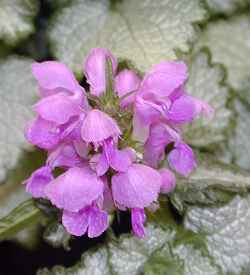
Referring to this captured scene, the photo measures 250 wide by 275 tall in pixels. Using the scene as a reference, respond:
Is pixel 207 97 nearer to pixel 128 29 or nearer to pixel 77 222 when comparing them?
pixel 128 29

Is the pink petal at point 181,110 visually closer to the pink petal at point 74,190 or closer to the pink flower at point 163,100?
the pink flower at point 163,100

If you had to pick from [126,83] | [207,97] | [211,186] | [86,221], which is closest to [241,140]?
[207,97]

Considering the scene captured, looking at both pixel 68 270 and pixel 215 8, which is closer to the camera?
pixel 68 270

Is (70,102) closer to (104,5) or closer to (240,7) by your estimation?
(104,5)

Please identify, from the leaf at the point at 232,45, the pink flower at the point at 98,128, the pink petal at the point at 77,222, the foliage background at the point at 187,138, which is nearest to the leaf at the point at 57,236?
the foliage background at the point at 187,138

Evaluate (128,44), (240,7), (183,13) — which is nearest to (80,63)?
(128,44)

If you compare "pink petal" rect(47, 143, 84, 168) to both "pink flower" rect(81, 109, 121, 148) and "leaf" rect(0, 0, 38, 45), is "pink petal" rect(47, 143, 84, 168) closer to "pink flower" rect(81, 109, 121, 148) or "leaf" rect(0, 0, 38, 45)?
"pink flower" rect(81, 109, 121, 148)
